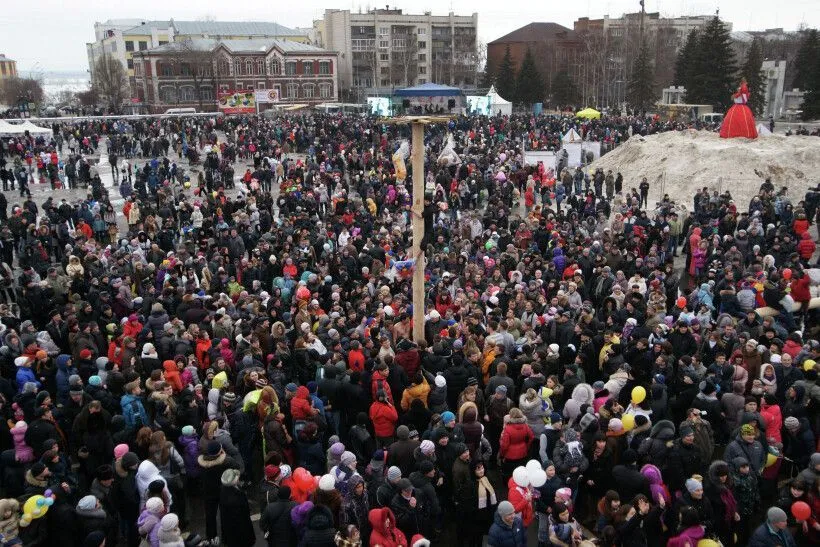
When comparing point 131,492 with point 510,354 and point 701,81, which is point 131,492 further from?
point 701,81

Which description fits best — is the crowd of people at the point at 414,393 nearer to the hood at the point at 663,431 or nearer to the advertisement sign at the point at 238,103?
the hood at the point at 663,431

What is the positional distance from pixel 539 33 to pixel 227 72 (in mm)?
42815

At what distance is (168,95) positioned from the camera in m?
66.0

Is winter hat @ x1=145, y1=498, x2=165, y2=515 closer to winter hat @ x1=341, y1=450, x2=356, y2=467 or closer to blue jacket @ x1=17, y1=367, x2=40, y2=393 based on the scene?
winter hat @ x1=341, y1=450, x2=356, y2=467

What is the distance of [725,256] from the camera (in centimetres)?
1247

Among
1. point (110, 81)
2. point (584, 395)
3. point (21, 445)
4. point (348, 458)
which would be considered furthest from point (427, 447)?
point (110, 81)

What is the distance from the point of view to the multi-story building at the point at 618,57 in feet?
226

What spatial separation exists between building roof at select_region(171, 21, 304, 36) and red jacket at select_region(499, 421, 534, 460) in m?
83.7

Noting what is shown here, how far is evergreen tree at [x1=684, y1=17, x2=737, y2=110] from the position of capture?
46122 millimetres

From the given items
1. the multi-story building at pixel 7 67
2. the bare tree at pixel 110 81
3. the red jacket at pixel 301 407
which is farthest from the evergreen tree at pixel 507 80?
the multi-story building at pixel 7 67

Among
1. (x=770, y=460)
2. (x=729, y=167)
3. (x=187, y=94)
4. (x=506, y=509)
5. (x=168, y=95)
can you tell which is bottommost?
(x=770, y=460)

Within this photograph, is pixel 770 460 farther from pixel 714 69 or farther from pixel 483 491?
pixel 714 69

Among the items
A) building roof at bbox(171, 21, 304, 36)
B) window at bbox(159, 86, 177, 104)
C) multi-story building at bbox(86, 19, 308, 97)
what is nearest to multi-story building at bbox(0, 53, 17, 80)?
multi-story building at bbox(86, 19, 308, 97)

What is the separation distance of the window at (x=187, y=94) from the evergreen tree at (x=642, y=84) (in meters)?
43.3
